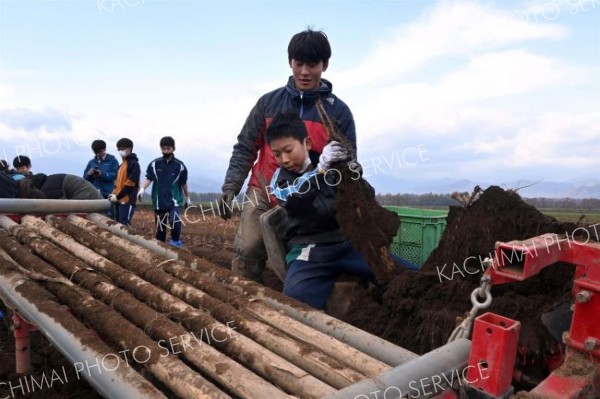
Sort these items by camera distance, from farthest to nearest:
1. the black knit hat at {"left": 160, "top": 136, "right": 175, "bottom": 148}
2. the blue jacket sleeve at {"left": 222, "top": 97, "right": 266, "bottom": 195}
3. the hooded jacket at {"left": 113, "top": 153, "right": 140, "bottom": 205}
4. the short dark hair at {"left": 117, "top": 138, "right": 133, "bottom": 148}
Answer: the black knit hat at {"left": 160, "top": 136, "right": 175, "bottom": 148} → the short dark hair at {"left": 117, "top": 138, "right": 133, "bottom": 148} → the hooded jacket at {"left": 113, "top": 153, "right": 140, "bottom": 205} → the blue jacket sleeve at {"left": 222, "top": 97, "right": 266, "bottom": 195}

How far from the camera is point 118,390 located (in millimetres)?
1666

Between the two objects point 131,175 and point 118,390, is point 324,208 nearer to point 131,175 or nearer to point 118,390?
point 118,390

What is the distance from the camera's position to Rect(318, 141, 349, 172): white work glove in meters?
3.05

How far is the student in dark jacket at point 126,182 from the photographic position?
771 cm

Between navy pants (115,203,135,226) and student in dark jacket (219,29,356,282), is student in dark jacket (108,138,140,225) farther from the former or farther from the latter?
student in dark jacket (219,29,356,282)

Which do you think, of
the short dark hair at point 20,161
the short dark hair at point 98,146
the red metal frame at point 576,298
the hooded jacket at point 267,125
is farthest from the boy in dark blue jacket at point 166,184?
the red metal frame at point 576,298

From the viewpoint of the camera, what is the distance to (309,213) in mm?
3262

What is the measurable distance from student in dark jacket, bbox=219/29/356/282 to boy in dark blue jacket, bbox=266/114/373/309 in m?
0.31

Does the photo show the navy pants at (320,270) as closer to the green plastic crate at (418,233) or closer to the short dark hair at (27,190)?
the green plastic crate at (418,233)

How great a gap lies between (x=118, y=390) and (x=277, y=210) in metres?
1.97

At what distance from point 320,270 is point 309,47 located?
5.04ft

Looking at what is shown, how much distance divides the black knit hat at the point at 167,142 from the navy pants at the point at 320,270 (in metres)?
5.28

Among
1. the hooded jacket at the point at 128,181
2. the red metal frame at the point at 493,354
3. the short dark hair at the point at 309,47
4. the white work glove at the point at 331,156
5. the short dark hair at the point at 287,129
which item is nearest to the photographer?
the red metal frame at the point at 493,354

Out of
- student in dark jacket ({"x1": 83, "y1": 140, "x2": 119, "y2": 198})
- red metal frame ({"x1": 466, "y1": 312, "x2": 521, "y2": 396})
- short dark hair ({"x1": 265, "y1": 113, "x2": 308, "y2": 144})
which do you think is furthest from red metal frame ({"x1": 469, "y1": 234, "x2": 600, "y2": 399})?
student in dark jacket ({"x1": 83, "y1": 140, "x2": 119, "y2": 198})
